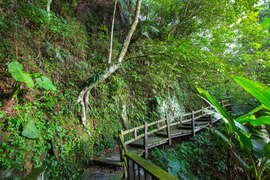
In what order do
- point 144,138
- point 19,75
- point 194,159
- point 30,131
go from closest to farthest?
point 19,75 < point 30,131 < point 144,138 < point 194,159

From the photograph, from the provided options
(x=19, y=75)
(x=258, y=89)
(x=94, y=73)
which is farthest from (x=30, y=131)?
(x=258, y=89)

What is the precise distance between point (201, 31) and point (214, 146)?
226 inches

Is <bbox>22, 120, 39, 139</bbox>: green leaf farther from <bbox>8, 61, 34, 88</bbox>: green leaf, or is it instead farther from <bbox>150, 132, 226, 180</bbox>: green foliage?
<bbox>150, 132, 226, 180</bbox>: green foliage

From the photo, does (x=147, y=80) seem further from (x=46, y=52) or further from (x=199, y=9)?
(x=46, y=52)

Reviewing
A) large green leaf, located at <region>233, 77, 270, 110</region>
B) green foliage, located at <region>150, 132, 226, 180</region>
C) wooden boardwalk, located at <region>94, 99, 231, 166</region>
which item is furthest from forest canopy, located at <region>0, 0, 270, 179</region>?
wooden boardwalk, located at <region>94, 99, 231, 166</region>

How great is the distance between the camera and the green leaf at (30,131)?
2.59 m

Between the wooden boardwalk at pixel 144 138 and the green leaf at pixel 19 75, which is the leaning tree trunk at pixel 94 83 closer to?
the wooden boardwalk at pixel 144 138

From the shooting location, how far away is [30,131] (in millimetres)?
2648

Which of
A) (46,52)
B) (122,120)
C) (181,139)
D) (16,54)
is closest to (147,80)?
(122,120)

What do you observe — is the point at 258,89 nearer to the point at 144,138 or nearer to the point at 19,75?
the point at 19,75

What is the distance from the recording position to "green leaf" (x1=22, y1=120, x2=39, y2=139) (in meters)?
2.59

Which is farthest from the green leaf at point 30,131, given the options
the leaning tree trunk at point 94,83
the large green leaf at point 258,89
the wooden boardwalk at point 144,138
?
the large green leaf at point 258,89

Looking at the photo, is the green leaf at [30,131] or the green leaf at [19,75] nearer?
the green leaf at [19,75]

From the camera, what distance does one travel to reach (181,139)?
20.7 ft
